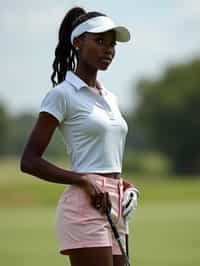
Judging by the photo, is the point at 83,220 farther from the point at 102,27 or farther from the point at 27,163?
the point at 102,27

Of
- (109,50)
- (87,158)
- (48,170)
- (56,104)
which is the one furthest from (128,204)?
(109,50)

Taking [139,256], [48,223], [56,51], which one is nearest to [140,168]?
[48,223]

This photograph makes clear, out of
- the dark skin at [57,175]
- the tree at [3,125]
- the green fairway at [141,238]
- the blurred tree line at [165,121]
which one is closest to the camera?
the dark skin at [57,175]

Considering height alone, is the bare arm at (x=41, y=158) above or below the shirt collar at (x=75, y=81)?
below

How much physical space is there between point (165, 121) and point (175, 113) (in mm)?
1792

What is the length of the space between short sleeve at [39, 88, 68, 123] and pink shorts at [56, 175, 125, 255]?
0.30 meters

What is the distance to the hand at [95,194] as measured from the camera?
479cm

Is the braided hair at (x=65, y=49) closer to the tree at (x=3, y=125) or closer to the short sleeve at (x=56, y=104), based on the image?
the short sleeve at (x=56, y=104)

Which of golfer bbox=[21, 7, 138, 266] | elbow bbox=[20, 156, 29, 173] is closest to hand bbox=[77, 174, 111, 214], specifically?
golfer bbox=[21, 7, 138, 266]

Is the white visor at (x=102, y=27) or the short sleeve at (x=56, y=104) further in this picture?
the white visor at (x=102, y=27)

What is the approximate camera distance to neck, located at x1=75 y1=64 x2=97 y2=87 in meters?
5.01

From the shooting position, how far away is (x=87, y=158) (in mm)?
4840

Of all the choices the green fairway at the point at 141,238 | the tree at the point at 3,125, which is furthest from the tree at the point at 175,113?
the green fairway at the point at 141,238

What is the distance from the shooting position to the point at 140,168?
215 ft
